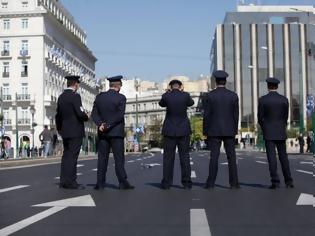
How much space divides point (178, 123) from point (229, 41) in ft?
397

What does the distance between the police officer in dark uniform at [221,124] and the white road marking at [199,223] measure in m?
3.11

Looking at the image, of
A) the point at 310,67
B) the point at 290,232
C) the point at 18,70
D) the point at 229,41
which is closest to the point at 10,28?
the point at 18,70

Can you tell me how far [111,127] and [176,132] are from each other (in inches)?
45.8

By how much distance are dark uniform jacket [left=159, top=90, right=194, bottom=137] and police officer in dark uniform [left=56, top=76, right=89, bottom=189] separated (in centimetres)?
152

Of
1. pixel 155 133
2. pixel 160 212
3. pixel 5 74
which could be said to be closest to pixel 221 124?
pixel 160 212

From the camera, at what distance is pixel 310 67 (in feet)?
426

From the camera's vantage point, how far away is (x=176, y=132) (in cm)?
1136

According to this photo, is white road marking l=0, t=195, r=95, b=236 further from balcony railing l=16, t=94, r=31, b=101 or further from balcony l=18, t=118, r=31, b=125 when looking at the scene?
balcony l=18, t=118, r=31, b=125

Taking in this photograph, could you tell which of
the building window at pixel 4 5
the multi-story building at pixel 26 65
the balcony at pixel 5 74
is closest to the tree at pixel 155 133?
the multi-story building at pixel 26 65

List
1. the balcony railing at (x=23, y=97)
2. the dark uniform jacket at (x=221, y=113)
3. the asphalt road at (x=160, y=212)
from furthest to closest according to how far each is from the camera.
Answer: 1. the balcony railing at (x=23, y=97)
2. the dark uniform jacket at (x=221, y=113)
3. the asphalt road at (x=160, y=212)

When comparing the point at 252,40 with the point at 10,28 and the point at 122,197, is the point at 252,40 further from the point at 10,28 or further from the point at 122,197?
the point at 122,197

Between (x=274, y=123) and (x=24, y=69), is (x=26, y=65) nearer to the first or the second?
(x=24, y=69)

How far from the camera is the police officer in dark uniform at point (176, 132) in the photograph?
11359 millimetres

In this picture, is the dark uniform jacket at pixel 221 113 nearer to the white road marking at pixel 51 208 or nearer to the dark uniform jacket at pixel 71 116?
the dark uniform jacket at pixel 71 116
